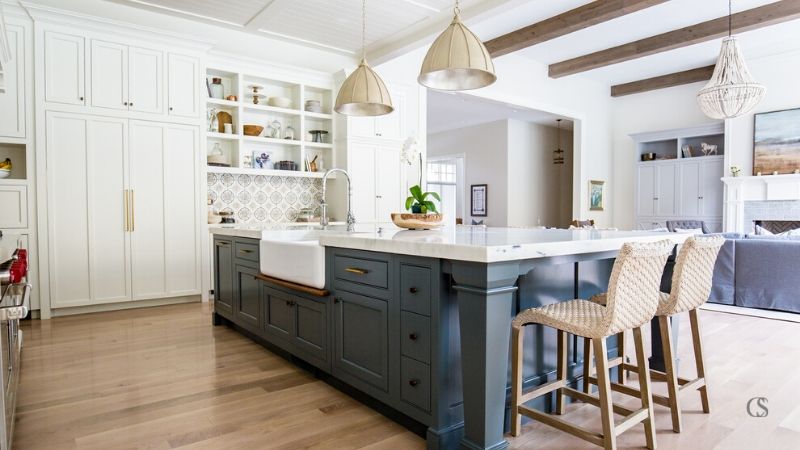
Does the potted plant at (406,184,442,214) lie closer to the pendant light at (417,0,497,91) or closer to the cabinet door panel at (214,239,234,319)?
the pendant light at (417,0,497,91)

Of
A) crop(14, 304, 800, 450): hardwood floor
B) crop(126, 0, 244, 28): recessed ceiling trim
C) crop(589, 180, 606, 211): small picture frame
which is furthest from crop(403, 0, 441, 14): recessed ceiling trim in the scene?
crop(589, 180, 606, 211): small picture frame

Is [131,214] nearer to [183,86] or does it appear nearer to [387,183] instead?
[183,86]

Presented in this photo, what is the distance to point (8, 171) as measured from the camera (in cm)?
420

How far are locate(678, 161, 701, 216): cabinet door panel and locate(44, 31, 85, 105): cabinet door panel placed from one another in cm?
908

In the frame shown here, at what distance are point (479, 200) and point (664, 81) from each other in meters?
4.22

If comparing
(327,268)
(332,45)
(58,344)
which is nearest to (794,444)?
(327,268)

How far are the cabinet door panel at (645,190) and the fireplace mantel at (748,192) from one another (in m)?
1.24

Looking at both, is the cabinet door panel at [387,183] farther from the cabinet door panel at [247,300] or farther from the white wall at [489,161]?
the white wall at [489,161]

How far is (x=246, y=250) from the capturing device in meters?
3.41

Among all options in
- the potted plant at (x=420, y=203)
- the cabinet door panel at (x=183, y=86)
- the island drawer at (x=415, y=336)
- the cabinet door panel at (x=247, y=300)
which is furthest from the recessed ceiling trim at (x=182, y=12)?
the island drawer at (x=415, y=336)

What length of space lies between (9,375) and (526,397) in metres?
2.01

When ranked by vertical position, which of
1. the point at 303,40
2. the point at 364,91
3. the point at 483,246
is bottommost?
the point at 483,246

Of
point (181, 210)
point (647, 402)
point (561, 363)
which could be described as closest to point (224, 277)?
point (181, 210)

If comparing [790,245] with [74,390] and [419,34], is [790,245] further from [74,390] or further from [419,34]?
[74,390]
